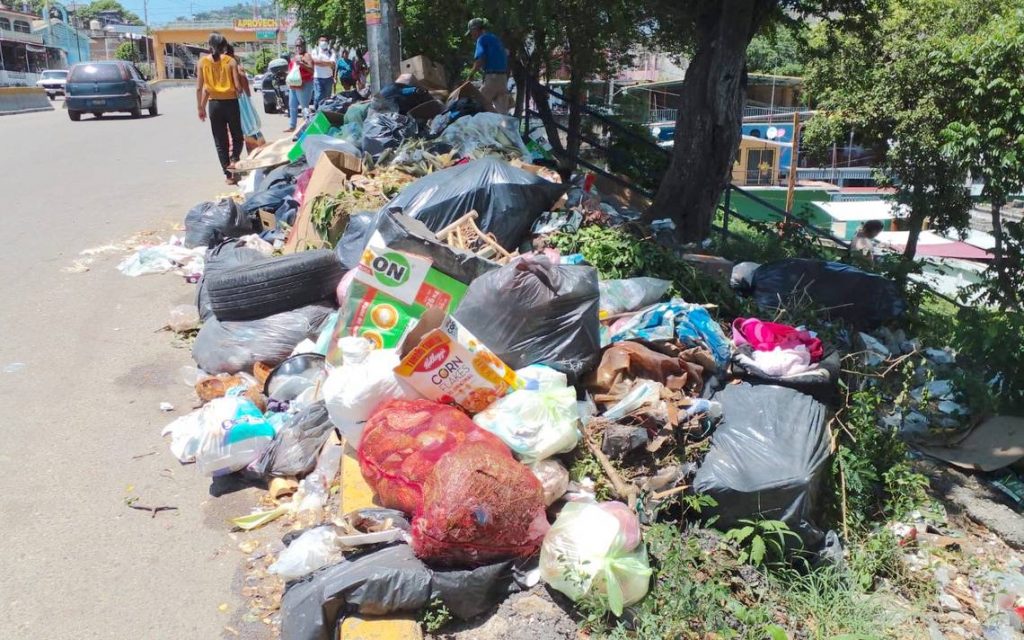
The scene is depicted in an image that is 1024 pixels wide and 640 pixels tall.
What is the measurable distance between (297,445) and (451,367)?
0.89 meters

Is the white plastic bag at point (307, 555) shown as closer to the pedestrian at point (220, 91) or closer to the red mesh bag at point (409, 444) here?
the red mesh bag at point (409, 444)

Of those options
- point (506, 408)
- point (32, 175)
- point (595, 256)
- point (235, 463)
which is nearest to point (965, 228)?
point (595, 256)

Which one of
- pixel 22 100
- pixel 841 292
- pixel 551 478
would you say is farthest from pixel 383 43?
pixel 22 100

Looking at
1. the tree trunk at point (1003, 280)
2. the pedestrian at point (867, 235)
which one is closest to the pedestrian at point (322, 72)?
the pedestrian at point (867, 235)

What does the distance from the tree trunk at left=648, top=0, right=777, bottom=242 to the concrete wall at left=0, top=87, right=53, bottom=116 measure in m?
21.7

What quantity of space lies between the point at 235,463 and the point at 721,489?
209cm

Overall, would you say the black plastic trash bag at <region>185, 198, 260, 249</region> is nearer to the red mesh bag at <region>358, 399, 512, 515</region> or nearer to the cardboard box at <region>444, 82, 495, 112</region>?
the cardboard box at <region>444, 82, 495, 112</region>

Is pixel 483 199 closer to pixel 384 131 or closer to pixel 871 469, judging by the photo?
pixel 384 131

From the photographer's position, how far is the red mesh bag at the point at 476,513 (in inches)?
104

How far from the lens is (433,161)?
253 inches

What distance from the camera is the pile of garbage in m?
2.69

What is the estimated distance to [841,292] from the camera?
197 inches

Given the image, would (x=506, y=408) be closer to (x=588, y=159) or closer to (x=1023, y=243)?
(x=1023, y=243)

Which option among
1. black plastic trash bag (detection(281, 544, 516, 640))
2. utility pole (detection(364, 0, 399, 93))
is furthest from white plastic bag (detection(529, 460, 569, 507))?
utility pole (detection(364, 0, 399, 93))
